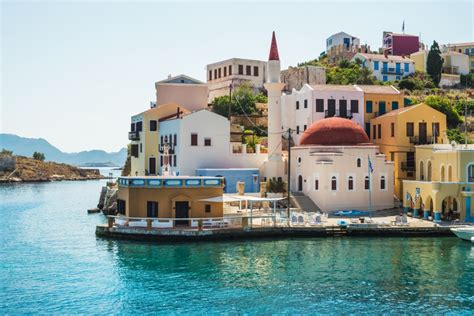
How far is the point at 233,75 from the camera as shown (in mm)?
70188

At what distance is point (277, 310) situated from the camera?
21.4m

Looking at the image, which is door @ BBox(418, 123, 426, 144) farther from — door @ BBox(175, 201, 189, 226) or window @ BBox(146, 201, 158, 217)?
window @ BBox(146, 201, 158, 217)

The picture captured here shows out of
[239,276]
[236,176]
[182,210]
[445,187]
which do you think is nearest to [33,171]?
[236,176]

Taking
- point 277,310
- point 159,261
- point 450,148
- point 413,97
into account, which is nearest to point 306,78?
point 413,97

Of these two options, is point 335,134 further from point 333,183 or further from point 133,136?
point 133,136

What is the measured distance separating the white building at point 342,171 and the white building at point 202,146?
6.15 m

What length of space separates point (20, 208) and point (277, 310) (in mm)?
45096

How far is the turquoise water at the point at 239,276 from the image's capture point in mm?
22156

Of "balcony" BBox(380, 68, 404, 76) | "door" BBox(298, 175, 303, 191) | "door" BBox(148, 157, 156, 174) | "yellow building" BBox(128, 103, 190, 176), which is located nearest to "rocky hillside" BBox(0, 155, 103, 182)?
"yellow building" BBox(128, 103, 190, 176)

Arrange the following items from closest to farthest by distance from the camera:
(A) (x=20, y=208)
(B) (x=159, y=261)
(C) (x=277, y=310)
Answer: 1. (C) (x=277, y=310)
2. (B) (x=159, y=261)
3. (A) (x=20, y=208)

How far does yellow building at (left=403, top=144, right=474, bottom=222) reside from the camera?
3866 centimetres

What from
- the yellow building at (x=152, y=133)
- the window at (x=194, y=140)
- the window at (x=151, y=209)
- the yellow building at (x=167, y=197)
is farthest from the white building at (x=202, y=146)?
the window at (x=151, y=209)

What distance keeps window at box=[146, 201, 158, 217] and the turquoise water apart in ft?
9.17

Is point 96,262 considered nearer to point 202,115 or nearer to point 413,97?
point 202,115
